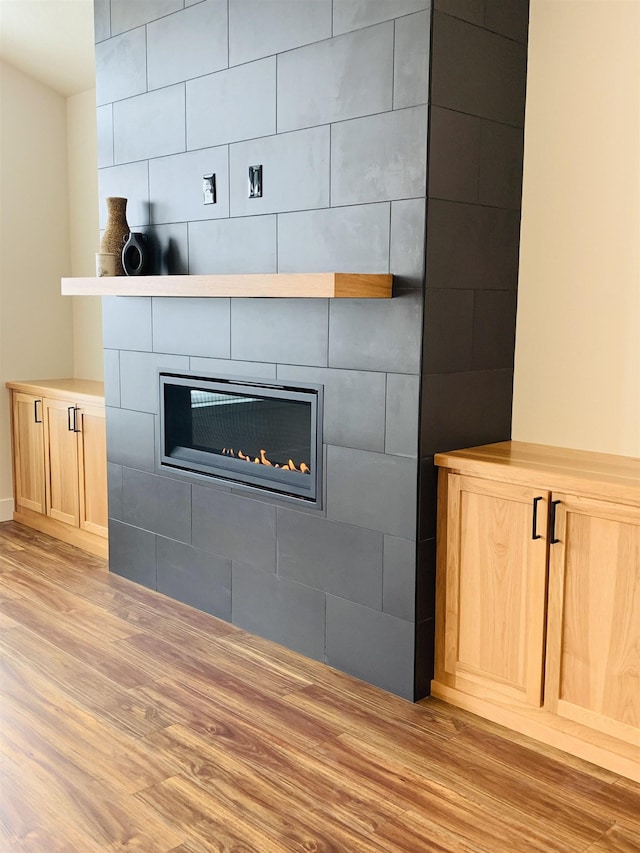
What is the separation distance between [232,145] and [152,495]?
1.54 m

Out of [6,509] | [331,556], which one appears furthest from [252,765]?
→ [6,509]

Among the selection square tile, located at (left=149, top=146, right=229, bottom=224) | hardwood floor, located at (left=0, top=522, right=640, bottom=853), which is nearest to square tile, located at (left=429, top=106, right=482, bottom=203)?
square tile, located at (left=149, top=146, right=229, bottom=224)

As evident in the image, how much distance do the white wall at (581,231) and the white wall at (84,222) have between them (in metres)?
2.87

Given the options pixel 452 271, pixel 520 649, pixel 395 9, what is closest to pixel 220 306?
pixel 452 271

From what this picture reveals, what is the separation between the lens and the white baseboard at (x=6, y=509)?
16.6 ft

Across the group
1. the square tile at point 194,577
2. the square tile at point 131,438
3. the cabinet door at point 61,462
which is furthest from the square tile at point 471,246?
the cabinet door at point 61,462

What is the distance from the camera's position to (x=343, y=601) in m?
2.99

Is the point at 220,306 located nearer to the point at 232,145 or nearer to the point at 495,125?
the point at 232,145

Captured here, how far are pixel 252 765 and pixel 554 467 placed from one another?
1218 mm

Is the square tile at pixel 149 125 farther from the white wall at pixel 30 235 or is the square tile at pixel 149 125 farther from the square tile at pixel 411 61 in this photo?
the white wall at pixel 30 235

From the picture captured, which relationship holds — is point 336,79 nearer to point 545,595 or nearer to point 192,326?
point 192,326

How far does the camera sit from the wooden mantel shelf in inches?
102

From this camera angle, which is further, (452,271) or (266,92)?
(266,92)

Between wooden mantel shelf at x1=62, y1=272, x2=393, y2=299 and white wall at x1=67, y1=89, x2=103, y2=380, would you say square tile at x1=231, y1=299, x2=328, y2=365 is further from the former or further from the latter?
white wall at x1=67, y1=89, x2=103, y2=380
